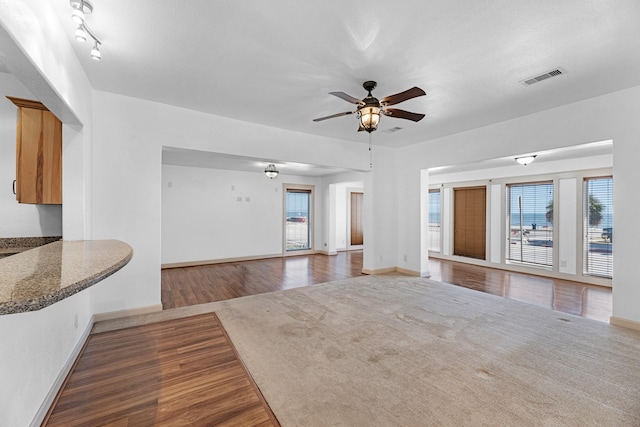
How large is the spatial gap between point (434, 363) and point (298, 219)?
703 centimetres

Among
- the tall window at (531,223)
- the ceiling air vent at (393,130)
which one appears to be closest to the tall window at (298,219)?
the ceiling air vent at (393,130)

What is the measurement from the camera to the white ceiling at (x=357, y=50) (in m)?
2.05

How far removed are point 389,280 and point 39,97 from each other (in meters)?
5.28

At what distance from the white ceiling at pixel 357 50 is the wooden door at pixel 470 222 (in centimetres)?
417

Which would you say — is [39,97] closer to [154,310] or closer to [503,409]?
[154,310]

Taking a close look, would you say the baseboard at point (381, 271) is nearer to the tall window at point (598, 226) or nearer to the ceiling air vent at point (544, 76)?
the tall window at point (598, 226)

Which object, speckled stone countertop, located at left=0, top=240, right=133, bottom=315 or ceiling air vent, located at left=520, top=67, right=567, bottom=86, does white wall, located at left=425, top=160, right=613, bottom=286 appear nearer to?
ceiling air vent, located at left=520, top=67, right=567, bottom=86

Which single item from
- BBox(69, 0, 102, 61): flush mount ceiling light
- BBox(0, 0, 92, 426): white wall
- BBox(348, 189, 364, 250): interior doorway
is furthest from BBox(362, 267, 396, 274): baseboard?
BBox(69, 0, 102, 61): flush mount ceiling light

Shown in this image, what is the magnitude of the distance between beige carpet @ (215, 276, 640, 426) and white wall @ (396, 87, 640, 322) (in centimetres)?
61

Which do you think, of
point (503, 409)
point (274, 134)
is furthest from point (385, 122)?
point (503, 409)

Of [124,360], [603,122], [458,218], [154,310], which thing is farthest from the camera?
[458,218]

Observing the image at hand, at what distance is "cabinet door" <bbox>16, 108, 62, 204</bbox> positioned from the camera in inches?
107

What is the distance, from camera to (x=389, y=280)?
5527mm

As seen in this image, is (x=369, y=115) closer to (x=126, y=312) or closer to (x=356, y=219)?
(x=126, y=312)
